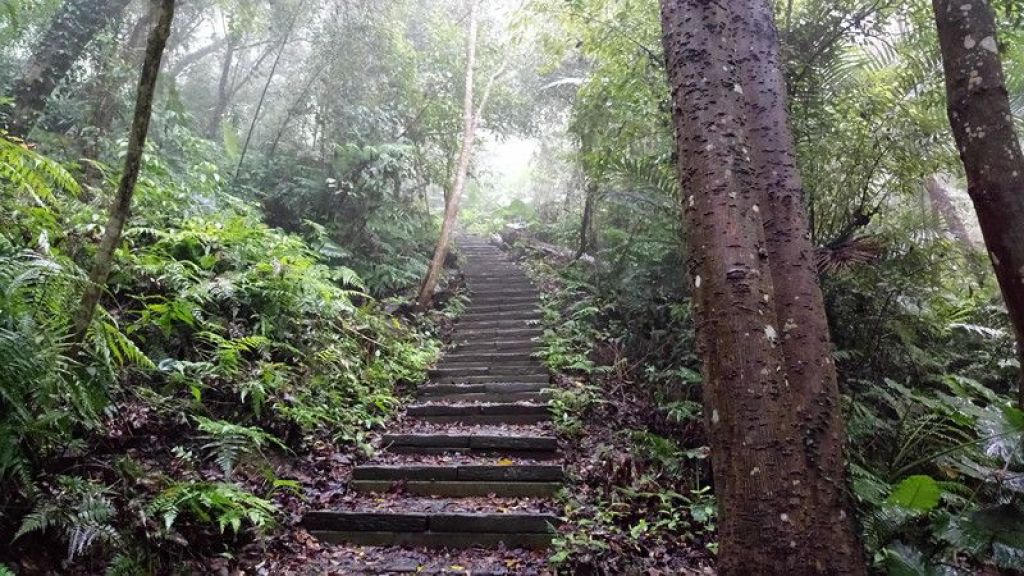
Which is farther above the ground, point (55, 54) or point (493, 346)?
point (55, 54)

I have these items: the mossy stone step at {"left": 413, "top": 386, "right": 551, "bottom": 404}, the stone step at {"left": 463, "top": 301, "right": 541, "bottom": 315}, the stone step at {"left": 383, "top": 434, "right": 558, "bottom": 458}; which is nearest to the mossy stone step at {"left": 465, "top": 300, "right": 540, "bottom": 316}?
the stone step at {"left": 463, "top": 301, "right": 541, "bottom": 315}

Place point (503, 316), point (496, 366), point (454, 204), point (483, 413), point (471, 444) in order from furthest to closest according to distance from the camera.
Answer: point (454, 204)
point (503, 316)
point (496, 366)
point (483, 413)
point (471, 444)

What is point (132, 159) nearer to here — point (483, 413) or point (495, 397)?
point (483, 413)

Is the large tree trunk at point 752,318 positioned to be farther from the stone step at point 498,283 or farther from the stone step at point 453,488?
the stone step at point 498,283

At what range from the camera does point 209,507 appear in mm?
3424

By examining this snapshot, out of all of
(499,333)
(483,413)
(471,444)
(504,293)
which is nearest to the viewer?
(471,444)

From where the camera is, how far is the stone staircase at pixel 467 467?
4.14 m

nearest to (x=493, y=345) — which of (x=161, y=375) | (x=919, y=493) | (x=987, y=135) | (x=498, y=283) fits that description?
(x=498, y=283)

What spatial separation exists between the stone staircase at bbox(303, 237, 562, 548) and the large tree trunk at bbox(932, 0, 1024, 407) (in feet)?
10.1

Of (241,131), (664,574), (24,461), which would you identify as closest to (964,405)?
(664,574)

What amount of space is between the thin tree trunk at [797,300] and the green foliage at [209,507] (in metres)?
3.09

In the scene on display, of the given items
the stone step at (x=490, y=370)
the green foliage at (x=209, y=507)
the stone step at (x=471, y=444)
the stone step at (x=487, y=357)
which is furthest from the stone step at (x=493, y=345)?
the green foliage at (x=209, y=507)

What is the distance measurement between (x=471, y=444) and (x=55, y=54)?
7747 millimetres

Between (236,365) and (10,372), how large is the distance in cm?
218
